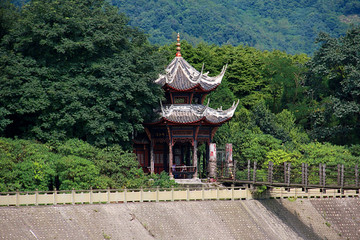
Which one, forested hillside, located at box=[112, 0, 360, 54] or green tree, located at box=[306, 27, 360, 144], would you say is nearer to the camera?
green tree, located at box=[306, 27, 360, 144]

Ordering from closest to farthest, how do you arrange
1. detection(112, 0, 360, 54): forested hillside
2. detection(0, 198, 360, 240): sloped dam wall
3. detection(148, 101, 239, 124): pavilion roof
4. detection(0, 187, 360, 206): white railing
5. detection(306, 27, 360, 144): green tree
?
detection(0, 198, 360, 240): sloped dam wall < detection(0, 187, 360, 206): white railing < detection(148, 101, 239, 124): pavilion roof < detection(306, 27, 360, 144): green tree < detection(112, 0, 360, 54): forested hillside

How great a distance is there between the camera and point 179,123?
200ft

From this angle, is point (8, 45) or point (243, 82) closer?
point (8, 45)

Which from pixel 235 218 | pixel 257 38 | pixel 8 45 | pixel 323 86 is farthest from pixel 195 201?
pixel 257 38

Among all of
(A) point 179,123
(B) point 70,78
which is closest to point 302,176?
(A) point 179,123

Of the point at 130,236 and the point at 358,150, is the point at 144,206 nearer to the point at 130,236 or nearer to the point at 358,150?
the point at 130,236

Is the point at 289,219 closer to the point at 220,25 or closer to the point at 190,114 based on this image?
the point at 190,114

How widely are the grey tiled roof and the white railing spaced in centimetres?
983

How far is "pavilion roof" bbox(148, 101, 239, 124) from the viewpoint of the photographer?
61188 millimetres

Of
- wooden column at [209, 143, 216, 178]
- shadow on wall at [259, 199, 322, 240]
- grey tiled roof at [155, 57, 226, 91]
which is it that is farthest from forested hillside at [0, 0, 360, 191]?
shadow on wall at [259, 199, 322, 240]

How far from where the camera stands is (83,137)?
58969 mm

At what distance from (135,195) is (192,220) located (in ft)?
14.8

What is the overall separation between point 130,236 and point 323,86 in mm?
37603

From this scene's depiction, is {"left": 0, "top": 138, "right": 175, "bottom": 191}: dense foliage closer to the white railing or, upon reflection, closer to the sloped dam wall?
the white railing
